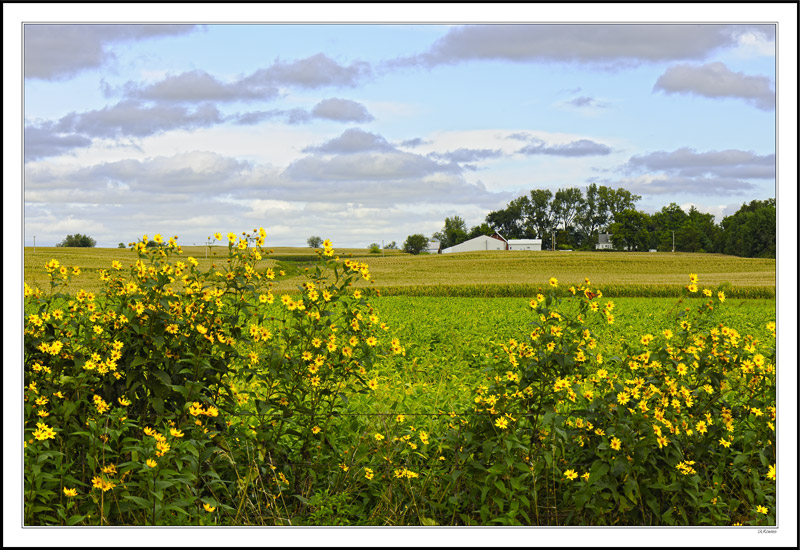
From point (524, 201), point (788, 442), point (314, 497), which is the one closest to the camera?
point (788, 442)

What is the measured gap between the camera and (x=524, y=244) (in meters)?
31.6

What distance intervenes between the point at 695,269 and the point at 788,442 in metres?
30.4

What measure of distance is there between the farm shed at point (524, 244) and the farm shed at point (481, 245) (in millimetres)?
1257

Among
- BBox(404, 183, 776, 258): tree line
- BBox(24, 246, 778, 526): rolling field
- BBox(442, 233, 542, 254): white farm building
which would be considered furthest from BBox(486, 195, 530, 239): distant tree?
BBox(24, 246, 778, 526): rolling field

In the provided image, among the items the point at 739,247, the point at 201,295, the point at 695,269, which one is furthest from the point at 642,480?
the point at 695,269

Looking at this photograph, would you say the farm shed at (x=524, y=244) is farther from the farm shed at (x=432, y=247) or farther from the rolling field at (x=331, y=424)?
the rolling field at (x=331, y=424)

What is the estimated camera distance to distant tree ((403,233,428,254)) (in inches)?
1319

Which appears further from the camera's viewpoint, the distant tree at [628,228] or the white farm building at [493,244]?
the white farm building at [493,244]

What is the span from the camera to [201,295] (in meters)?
3.52

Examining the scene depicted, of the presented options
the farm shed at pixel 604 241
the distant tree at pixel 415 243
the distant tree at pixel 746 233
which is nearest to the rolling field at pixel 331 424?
the distant tree at pixel 746 233

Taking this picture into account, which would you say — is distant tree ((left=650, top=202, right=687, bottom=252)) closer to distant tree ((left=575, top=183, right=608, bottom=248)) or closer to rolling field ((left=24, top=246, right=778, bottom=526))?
distant tree ((left=575, top=183, right=608, bottom=248))

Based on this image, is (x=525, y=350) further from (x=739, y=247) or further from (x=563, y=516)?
(x=739, y=247)

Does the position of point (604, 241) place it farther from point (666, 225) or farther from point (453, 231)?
point (453, 231)

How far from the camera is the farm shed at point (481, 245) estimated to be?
115ft
